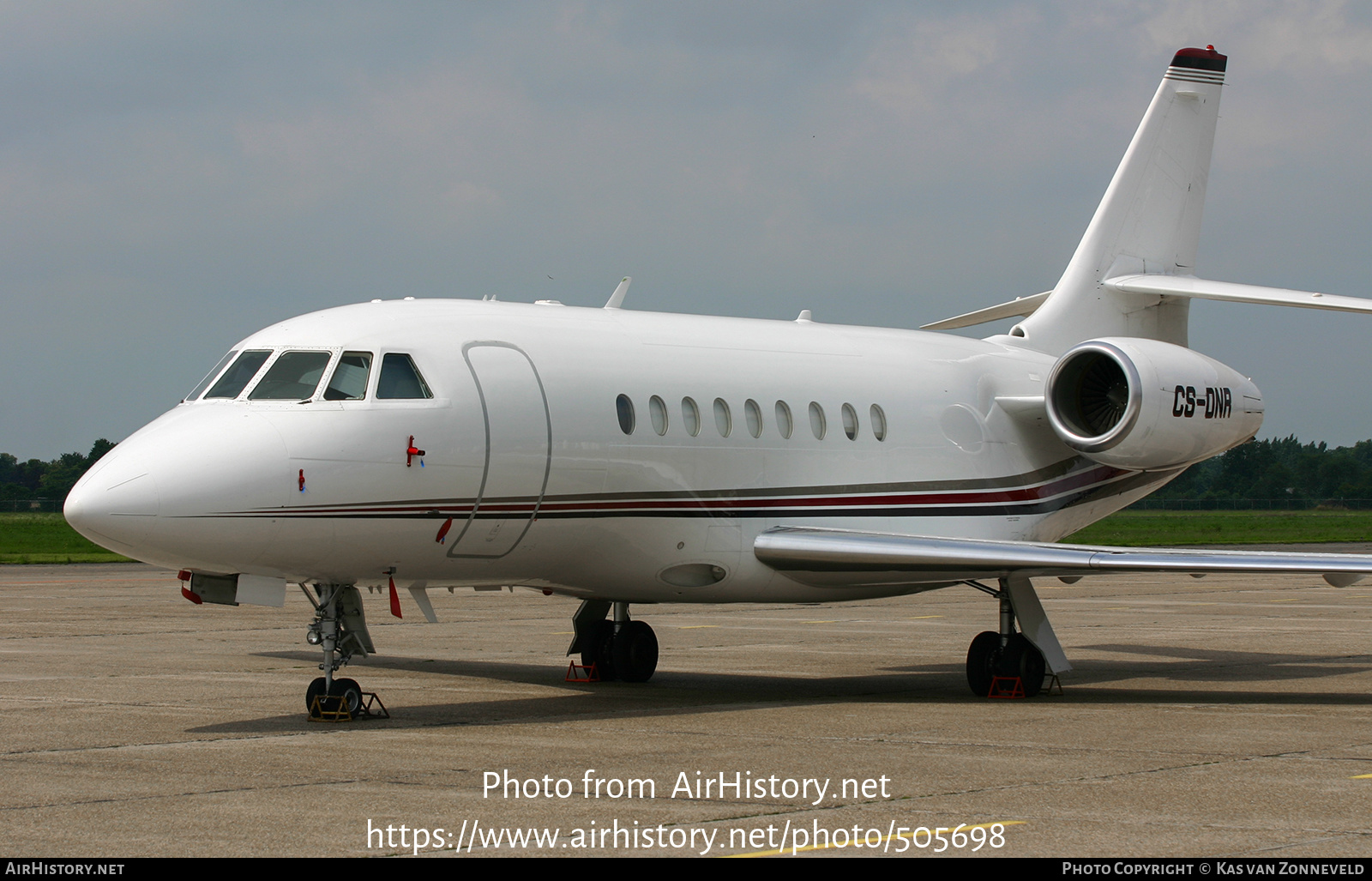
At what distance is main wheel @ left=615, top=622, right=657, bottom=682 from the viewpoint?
1720cm

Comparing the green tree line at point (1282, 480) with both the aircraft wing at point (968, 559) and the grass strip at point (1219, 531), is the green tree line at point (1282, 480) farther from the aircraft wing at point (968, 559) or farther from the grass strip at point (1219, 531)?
the aircraft wing at point (968, 559)

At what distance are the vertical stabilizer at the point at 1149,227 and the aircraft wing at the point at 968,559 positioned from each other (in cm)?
528

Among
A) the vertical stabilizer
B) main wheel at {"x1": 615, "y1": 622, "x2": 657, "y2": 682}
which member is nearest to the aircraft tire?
main wheel at {"x1": 615, "y1": 622, "x2": 657, "y2": 682}

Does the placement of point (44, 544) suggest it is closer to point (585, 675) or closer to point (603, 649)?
point (585, 675)

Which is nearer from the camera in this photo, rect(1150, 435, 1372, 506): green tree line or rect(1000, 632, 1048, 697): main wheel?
rect(1000, 632, 1048, 697): main wheel

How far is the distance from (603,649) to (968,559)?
4.45m

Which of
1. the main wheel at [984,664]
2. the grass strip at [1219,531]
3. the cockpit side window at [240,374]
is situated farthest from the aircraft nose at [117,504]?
the grass strip at [1219,531]

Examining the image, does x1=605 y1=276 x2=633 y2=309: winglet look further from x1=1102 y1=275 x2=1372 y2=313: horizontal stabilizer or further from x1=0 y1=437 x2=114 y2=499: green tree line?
x1=0 y1=437 x2=114 y2=499: green tree line

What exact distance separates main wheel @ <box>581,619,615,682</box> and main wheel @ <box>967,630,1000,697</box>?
385 centimetres

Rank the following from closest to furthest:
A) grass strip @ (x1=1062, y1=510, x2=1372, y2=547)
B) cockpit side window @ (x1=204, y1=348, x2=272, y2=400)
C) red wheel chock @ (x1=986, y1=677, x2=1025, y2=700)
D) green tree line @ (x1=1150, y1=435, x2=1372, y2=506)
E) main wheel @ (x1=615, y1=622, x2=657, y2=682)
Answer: cockpit side window @ (x1=204, y1=348, x2=272, y2=400) → red wheel chock @ (x1=986, y1=677, x2=1025, y2=700) → main wheel @ (x1=615, y1=622, x2=657, y2=682) → grass strip @ (x1=1062, y1=510, x2=1372, y2=547) → green tree line @ (x1=1150, y1=435, x2=1372, y2=506)

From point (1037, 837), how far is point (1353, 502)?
124409mm

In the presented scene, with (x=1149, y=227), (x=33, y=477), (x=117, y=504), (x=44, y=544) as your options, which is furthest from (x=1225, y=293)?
(x=33, y=477)

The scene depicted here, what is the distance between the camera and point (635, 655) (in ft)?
56.4

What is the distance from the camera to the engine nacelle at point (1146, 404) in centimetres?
1680
